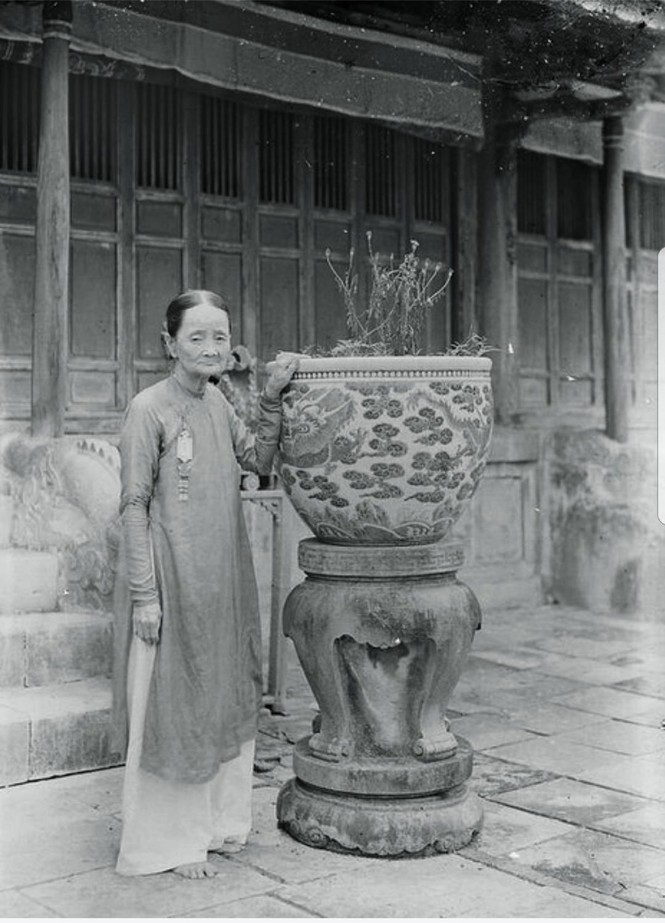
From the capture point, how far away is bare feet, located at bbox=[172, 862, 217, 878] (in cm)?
357

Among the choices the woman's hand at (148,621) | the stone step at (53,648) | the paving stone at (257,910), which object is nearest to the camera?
the paving stone at (257,910)

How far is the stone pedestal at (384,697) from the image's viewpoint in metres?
3.78

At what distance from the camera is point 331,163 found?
25.3ft

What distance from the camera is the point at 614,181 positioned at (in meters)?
8.67

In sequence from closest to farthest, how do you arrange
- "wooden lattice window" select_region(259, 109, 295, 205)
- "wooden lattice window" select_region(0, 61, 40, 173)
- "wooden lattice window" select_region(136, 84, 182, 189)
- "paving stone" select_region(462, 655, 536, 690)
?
"paving stone" select_region(462, 655, 536, 690)
"wooden lattice window" select_region(0, 61, 40, 173)
"wooden lattice window" select_region(136, 84, 182, 189)
"wooden lattice window" select_region(259, 109, 295, 205)

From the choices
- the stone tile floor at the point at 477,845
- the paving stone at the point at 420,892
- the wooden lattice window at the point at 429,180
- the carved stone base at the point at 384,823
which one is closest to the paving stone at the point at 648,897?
the stone tile floor at the point at 477,845

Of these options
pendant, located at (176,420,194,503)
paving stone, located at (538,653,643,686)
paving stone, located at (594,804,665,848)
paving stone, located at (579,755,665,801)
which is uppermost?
pendant, located at (176,420,194,503)

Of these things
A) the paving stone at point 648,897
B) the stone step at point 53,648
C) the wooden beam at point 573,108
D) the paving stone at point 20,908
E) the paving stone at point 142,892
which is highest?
the wooden beam at point 573,108

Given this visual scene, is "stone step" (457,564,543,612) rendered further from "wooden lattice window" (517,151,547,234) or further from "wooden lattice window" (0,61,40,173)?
"wooden lattice window" (0,61,40,173)

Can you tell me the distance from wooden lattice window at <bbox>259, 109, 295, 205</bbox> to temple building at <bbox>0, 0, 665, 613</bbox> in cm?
1

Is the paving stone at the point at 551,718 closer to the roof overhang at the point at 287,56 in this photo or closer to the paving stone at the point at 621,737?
the paving stone at the point at 621,737

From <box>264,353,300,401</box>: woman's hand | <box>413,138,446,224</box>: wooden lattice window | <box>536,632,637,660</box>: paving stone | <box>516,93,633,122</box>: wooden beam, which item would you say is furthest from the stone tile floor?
<box>516,93,633,122</box>: wooden beam

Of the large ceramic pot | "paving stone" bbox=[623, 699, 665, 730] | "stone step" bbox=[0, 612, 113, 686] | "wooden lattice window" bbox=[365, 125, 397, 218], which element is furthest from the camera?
"wooden lattice window" bbox=[365, 125, 397, 218]

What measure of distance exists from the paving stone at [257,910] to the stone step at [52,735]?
141cm
